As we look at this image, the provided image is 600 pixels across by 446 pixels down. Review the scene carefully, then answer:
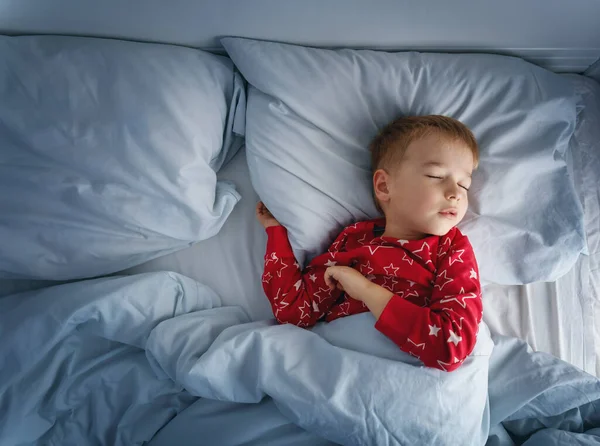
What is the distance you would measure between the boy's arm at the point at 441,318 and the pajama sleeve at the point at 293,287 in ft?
0.51

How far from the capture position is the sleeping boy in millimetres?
938

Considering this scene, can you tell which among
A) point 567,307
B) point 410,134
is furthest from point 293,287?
point 567,307

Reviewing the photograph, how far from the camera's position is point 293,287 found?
3.67 ft

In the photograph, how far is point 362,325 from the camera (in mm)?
995

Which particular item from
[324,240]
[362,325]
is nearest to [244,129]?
[324,240]

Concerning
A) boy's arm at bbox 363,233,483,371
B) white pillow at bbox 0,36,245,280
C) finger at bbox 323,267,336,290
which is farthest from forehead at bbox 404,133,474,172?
white pillow at bbox 0,36,245,280

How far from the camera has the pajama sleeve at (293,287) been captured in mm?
1103

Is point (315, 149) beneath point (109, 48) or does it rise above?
beneath

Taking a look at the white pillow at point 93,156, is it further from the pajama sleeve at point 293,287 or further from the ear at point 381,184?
the ear at point 381,184

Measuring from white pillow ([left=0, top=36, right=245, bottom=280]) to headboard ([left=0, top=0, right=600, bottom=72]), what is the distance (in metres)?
0.07

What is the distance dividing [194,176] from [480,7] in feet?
2.51

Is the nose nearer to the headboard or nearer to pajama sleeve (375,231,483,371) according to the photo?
pajama sleeve (375,231,483,371)

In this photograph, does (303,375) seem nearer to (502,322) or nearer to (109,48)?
(502,322)

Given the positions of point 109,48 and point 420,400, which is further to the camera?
point 109,48
